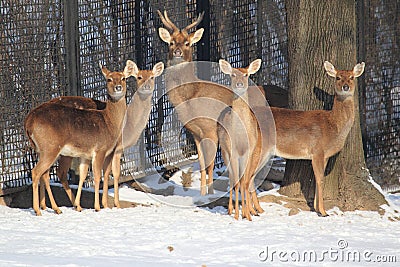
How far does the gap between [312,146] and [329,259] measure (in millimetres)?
2237

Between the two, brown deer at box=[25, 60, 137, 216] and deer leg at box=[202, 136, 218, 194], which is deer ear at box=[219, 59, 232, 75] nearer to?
brown deer at box=[25, 60, 137, 216]

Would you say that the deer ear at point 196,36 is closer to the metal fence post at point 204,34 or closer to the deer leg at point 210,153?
the metal fence post at point 204,34

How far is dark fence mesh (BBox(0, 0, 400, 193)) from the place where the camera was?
10.0 m

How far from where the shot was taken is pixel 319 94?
9836mm

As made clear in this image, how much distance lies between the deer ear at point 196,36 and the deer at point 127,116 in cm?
106

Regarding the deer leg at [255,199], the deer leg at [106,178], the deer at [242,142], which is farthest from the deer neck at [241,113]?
the deer leg at [106,178]

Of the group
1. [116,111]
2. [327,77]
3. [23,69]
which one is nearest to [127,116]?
[116,111]

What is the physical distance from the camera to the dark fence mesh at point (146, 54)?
10039 millimetres

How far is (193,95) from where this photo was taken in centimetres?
1085

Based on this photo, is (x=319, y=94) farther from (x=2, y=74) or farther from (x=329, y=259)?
(x=2, y=74)

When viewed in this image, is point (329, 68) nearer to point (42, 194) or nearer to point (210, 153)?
point (210, 153)

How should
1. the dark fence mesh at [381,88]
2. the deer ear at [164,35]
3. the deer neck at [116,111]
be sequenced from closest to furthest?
the deer neck at [116,111] < the deer ear at [164,35] < the dark fence mesh at [381,88]

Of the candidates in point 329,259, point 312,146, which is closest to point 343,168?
point 312,146

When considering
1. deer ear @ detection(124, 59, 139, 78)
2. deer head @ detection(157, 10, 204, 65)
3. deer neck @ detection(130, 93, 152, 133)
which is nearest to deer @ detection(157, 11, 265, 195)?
deer head @ detection(157, 10, 204, 65)
